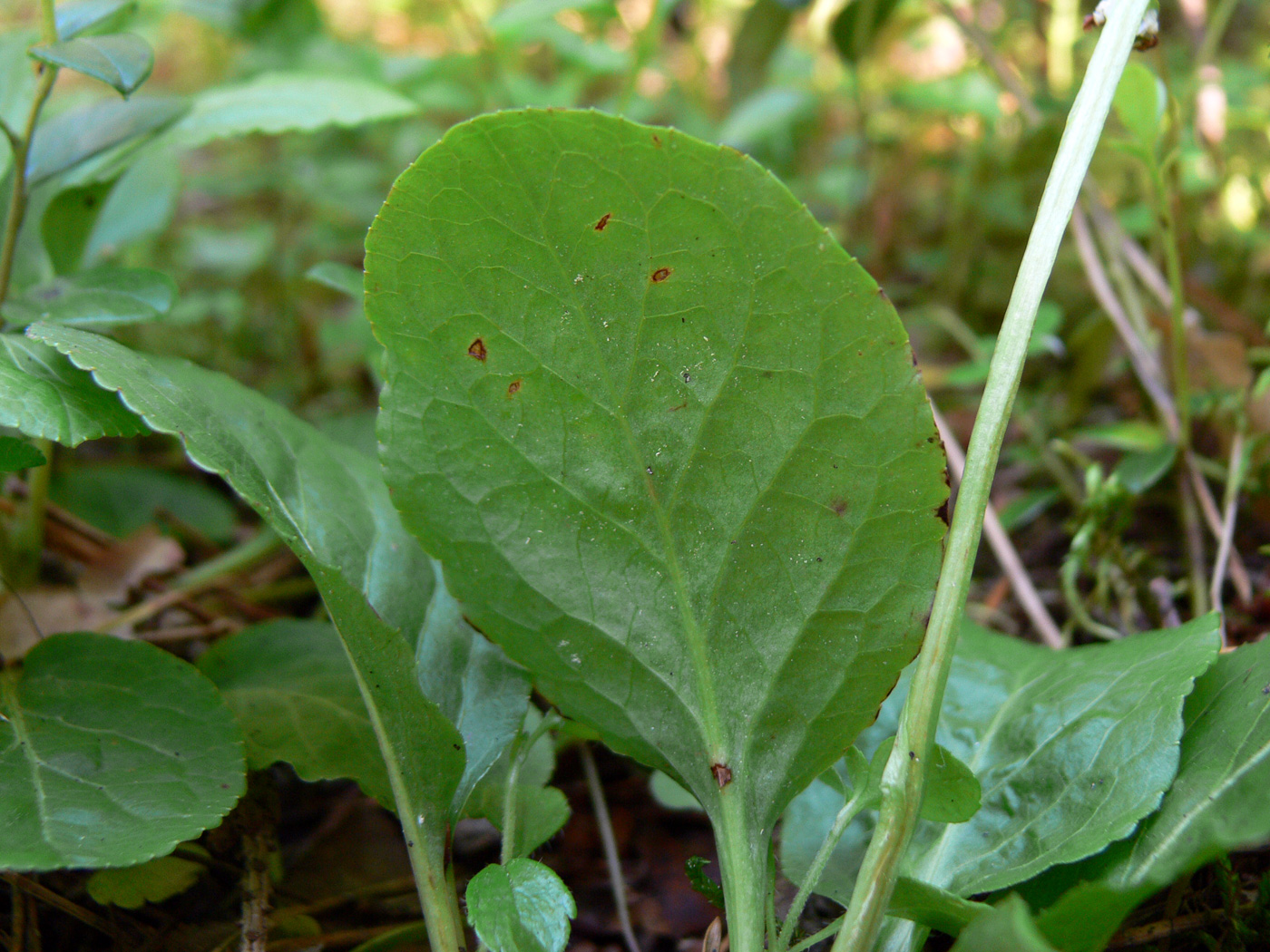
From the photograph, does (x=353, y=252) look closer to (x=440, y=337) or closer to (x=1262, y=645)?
(x=440, y=337)

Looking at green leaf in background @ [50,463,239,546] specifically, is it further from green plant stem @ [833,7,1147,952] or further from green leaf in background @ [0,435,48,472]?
green plant stem @ [833,7,1147,952]

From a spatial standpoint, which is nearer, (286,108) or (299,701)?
(299,701)

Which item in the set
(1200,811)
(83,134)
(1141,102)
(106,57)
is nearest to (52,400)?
(106,57)

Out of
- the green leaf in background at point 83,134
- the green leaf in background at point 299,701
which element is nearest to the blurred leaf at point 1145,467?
the green leaf in background at point 299,701

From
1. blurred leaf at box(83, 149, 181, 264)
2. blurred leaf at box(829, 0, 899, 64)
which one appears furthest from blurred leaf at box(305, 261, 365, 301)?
blurred leaf at box(829, 0, 899, 64)

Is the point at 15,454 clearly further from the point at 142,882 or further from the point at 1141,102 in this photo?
the point at 1141,102

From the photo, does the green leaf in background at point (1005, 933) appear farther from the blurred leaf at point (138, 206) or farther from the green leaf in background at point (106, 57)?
the blurred leaf at point (138, 206)
